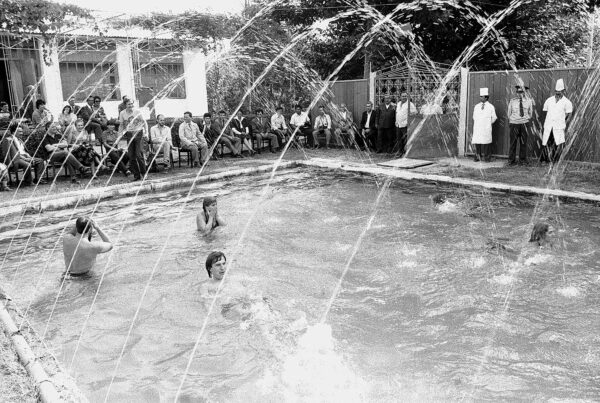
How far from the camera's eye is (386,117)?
726 inches

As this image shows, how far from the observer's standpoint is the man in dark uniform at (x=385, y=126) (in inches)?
724

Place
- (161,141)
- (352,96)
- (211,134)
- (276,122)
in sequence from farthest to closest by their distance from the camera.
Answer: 1. (352,96)
2. (276,122)
3. (211,134)
4. (161,141)

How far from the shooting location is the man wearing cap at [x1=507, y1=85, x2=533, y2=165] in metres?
15.3

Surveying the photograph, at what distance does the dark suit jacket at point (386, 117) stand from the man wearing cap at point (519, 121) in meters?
3.86

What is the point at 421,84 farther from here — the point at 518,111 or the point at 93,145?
the point at 93,145

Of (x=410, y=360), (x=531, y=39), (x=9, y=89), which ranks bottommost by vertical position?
(x=410, y=360)

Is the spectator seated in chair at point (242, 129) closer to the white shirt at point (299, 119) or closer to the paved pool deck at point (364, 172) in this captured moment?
the paved pool deck at point (364, 172)

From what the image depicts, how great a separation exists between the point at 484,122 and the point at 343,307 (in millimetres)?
10828

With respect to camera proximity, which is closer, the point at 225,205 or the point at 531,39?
the point at 225,205

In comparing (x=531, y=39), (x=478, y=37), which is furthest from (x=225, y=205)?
(x=531, y=39)

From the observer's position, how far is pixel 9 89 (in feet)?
68.0

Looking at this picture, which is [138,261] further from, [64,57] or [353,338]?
[64,57]

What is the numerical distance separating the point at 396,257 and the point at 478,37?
58.5 feet

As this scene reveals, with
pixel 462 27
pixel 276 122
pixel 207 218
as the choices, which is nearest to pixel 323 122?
pixel 276 122
